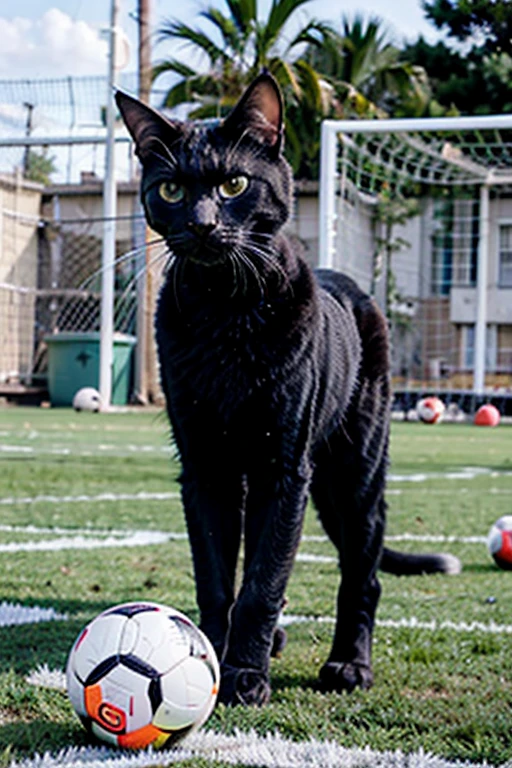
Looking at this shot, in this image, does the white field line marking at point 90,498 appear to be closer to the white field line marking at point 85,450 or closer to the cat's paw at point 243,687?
the white field line marking at point 85,450

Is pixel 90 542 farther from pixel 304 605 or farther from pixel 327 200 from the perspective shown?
pixel 327 200

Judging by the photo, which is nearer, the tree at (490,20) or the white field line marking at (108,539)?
the tree at (490,20)

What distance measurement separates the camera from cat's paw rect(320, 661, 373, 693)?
9.64 ft

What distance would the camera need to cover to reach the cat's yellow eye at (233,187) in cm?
275

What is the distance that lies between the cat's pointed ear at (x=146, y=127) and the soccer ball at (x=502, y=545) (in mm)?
2990

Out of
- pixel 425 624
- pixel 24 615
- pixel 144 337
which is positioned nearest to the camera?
pixel 24 615

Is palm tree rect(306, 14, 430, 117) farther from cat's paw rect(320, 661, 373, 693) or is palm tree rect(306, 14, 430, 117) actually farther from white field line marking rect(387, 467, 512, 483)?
cat's paw rect(320, 661, 373, 693)

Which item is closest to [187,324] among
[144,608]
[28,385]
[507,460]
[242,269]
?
[242,269]

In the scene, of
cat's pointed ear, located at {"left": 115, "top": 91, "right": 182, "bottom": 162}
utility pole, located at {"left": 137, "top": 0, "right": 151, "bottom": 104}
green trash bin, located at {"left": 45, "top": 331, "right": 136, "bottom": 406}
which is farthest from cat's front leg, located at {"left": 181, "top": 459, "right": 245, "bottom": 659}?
utility pole, located at {"left": 137, "top": 0, "right": 151, "bottom": 104}

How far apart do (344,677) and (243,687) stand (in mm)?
363

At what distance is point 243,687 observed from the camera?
2.70 metres

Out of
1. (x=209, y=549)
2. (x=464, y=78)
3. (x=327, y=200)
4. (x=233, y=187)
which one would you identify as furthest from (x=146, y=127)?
(x=464, y=78)

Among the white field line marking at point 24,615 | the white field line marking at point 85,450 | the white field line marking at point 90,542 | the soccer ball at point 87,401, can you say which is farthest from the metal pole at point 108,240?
the white field line marking at point 24,615

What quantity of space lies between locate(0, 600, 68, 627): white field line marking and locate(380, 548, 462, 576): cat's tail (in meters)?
1.31
